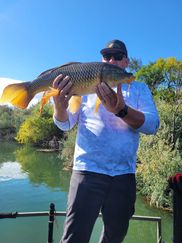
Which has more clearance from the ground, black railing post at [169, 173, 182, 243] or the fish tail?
the fish tail

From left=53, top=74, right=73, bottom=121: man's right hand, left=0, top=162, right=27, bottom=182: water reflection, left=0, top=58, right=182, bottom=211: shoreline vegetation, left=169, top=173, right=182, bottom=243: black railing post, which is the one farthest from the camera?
left=0, top=162, right=27, bottom=182: water reflection

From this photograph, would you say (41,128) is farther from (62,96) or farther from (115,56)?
(62,96)

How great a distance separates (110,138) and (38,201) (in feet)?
42.5

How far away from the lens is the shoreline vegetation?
1307cm

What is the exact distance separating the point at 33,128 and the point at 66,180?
19.0 metres

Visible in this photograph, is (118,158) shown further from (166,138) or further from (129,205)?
(166,138)

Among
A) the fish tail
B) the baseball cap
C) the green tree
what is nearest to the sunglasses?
the baseball cap

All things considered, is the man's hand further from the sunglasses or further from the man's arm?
the sunglasses

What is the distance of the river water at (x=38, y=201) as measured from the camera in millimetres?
10203

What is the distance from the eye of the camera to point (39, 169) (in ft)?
79.9

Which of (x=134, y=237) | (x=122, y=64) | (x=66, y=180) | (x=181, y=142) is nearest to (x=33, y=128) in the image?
(x=66, y=180)

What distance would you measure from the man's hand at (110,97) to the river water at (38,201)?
5.39 ft

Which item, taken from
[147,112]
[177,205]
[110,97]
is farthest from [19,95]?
[177,205]

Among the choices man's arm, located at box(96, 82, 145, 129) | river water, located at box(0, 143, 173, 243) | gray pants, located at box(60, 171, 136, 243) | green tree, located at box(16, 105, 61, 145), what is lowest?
river water, located at box(0, 143, 173, 243)
